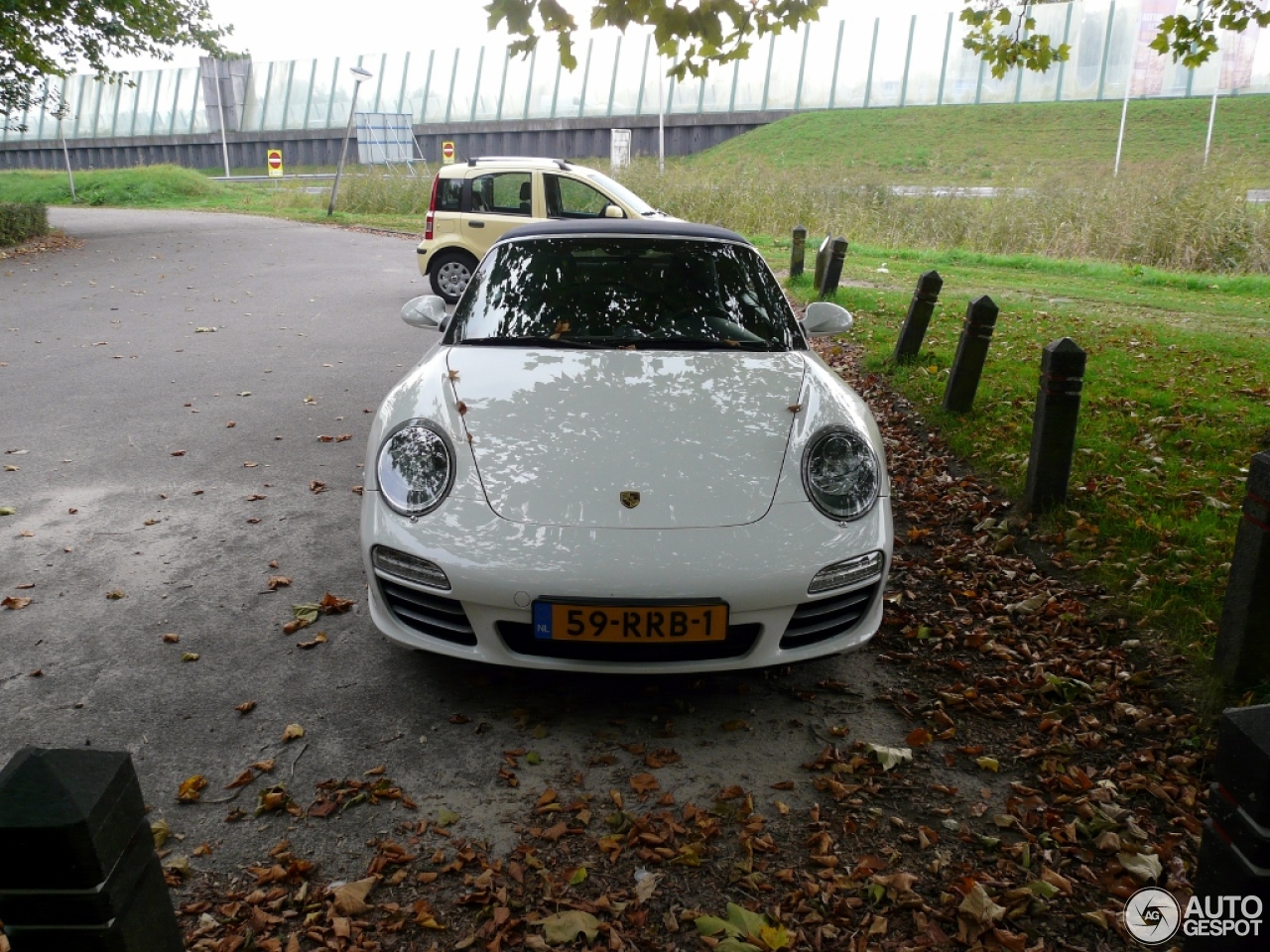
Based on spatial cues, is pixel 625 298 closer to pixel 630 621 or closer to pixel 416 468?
pixel 416 468

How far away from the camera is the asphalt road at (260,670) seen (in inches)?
111

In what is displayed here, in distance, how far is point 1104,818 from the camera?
8.80 feet

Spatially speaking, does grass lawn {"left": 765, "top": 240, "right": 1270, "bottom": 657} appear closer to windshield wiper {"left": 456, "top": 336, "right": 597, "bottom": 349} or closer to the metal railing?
windshield wiper {"left": 456, "top": 336, "right": 597, "bottom": 349}

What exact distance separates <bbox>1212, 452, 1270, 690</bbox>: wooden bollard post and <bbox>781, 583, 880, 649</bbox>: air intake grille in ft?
3.84

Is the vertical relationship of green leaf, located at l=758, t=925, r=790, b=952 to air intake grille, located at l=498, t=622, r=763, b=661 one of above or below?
below

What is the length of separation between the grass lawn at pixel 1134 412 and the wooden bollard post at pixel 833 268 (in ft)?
1.29

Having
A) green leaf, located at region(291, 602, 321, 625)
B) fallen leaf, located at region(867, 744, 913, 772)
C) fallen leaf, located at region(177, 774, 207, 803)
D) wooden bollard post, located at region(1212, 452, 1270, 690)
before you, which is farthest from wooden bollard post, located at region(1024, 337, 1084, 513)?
fallen leaf, located at region(177, 774, 207, 803)

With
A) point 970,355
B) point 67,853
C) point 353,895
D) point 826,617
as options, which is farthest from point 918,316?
point 67,853

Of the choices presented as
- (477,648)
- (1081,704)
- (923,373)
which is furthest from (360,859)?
(923,373)

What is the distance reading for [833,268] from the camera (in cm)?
1116

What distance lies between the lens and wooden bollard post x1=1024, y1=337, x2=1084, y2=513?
4.50 meters

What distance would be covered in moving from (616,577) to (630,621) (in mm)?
139

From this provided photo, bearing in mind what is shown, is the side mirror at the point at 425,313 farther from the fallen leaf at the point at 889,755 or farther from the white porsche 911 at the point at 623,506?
the fallen leaf at the point at 889,755

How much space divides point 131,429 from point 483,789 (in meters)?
4.80
